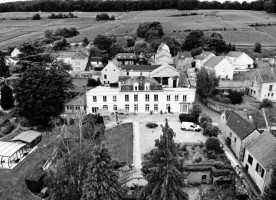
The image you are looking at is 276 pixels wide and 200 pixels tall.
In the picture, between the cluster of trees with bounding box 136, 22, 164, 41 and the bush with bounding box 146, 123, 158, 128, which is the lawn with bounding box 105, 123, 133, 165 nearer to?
the bush with bounding box 146, 123, 158, 128

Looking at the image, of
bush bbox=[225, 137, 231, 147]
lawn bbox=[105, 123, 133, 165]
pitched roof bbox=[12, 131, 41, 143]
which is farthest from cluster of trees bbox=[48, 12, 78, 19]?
bush bbox=[225, 137, 231, 147]

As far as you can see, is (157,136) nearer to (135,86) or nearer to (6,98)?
(135,86)

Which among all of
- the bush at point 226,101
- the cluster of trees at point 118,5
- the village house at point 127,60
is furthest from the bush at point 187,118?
the cluster of trees at point 118,5

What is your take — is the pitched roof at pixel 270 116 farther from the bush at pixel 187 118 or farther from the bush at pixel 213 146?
the bush at pixel 187 118

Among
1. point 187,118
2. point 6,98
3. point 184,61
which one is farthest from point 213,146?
point 184,61

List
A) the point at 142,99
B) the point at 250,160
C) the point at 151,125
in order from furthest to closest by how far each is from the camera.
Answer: the point at 142,99 < the point at 151,125 < the point at 250,160

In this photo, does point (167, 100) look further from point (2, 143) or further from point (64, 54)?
point (64, 54)

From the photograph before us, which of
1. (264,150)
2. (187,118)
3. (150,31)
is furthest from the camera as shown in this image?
Result: (150,31)

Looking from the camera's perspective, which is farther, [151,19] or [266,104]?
[151,19]
